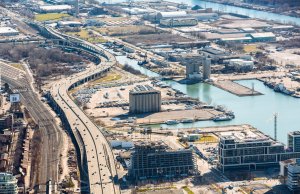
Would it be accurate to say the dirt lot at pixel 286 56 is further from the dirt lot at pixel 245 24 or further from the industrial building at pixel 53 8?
the industrial building at pixel 53 8

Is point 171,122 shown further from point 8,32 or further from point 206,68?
point 8,32

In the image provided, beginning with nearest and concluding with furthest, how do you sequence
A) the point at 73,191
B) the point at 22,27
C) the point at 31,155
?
the point at 73,191 → the point at 31,155 → the point at 22,27

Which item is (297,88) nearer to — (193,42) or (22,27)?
(193,42)

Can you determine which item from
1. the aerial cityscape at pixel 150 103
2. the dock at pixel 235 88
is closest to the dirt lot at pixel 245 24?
the aerial cityscape at pixel 150 103

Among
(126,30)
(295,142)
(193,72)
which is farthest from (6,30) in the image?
(295,142)

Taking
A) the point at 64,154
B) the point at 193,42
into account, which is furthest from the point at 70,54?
Result: the point at 64,154

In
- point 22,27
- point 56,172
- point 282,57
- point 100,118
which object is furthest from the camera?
point 22,27
